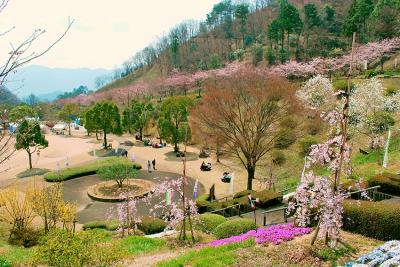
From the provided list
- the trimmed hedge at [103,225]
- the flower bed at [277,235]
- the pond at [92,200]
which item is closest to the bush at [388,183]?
the flower bed at [277,235]

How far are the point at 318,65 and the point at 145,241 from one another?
56.1 meters

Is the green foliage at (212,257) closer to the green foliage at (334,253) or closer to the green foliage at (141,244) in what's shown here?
the green foliage at (334,253)

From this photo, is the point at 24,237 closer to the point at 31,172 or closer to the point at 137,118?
the point at 31,172

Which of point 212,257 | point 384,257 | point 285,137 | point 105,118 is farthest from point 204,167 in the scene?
point 384,257

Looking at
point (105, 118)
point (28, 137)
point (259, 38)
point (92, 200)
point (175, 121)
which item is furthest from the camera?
point (259, 38)

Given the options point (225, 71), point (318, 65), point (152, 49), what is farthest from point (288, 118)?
point (152, 49)

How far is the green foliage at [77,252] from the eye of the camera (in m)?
9.30

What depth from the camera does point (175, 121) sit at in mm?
49656

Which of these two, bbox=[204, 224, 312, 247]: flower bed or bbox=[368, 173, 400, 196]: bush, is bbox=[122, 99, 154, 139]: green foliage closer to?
bbox=[368, 173, 400, 196]: bush

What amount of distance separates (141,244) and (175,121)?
3394cm

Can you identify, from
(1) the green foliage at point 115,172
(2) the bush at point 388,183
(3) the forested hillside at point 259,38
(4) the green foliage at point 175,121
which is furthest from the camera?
(3) the forested hillside at point 259,38

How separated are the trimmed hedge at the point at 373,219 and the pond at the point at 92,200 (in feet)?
48.5

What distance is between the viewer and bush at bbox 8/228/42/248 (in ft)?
67.3

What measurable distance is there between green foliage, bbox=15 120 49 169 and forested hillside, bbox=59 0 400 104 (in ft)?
146
